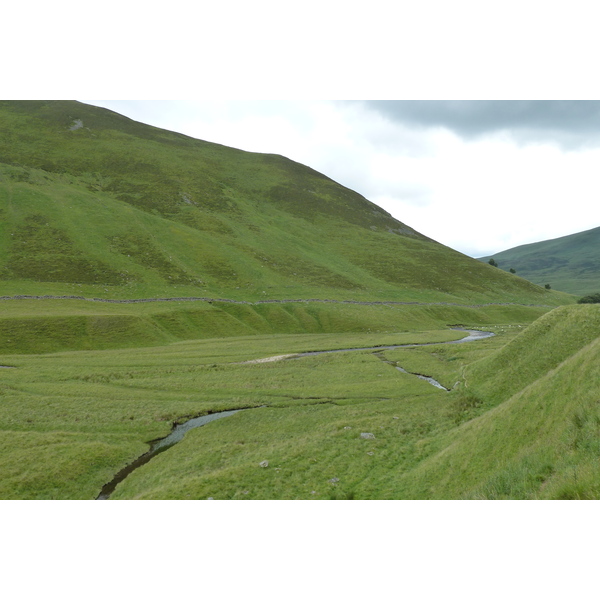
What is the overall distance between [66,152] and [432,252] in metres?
202

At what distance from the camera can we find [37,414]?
114ft

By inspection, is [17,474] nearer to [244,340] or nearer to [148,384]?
[148,384]

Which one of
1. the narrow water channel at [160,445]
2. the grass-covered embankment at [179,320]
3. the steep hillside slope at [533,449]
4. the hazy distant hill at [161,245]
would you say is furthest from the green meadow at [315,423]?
the hazy distant hill at [161,245]

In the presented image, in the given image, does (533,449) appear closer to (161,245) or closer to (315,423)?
(315,423)

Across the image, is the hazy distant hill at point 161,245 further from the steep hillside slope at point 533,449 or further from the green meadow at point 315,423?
the steep hillside slope at point 533,449

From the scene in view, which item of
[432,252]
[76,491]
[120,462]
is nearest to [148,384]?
[120,462]

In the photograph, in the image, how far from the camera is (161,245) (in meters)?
132

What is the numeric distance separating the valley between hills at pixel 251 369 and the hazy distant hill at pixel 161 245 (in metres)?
1.02

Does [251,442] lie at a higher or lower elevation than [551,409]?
lower

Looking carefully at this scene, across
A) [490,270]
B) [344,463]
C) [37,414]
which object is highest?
[490,270]

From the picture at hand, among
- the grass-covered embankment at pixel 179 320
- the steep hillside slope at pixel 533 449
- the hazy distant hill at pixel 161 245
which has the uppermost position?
the hazy distant hill at pixel 161 245

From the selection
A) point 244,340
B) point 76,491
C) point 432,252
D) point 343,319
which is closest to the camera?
point 76,491

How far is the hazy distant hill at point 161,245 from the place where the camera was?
4250 inches

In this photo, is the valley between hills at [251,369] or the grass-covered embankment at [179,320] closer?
the valley between hills at [251,369]
